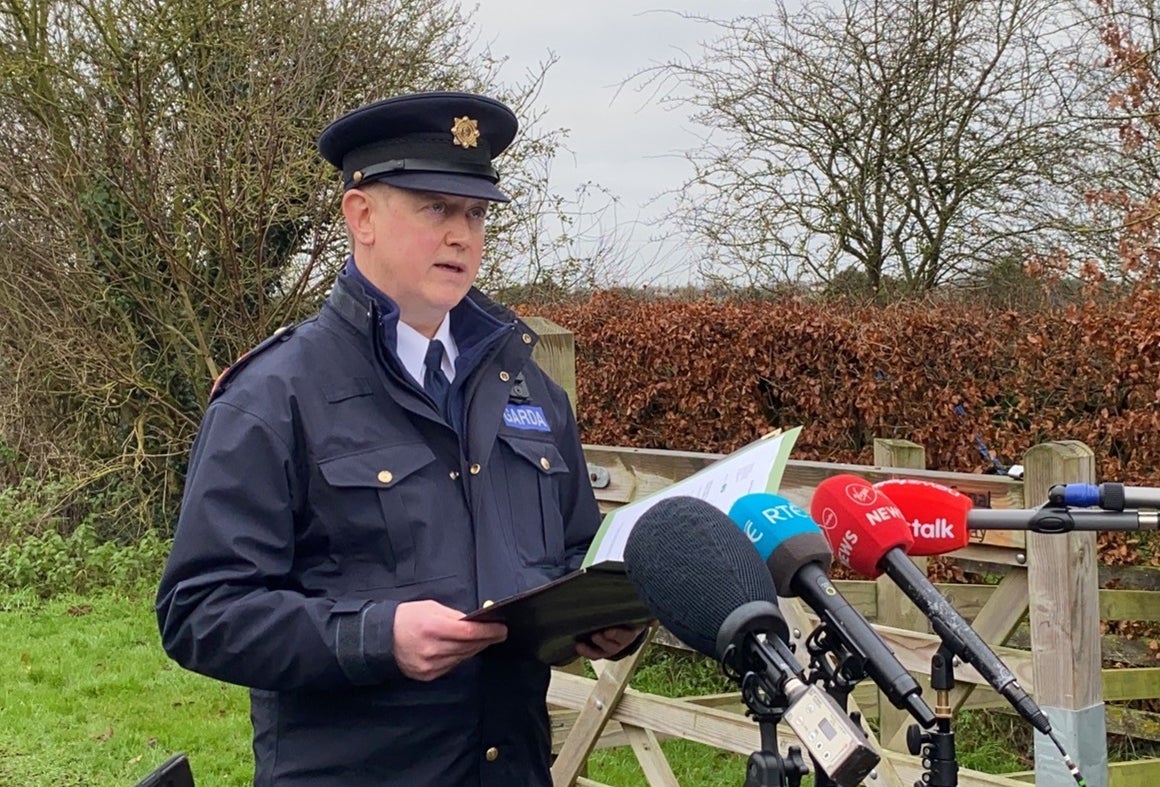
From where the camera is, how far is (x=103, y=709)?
255 inches

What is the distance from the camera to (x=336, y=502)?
2.14 metres

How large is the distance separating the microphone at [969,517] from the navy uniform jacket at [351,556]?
780 mm

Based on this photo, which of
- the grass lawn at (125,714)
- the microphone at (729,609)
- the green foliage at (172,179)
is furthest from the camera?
the green foliage at (172,179)

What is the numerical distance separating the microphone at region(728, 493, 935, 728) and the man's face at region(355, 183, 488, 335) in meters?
1.02

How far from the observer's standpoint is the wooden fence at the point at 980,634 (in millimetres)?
2998

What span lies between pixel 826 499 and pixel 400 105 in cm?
122

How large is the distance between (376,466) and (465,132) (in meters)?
0.71

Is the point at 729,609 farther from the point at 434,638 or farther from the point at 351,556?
the point at 351,556

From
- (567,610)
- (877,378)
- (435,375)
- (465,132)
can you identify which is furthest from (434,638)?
(877,378)

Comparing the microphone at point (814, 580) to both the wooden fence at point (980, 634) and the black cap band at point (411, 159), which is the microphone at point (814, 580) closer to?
the wooden fence at point (980, 634)

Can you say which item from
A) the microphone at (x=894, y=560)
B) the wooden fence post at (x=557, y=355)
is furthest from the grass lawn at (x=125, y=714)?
the microphone at (x=894, y=560)

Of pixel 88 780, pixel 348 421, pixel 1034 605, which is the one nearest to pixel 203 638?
pixel 348 421

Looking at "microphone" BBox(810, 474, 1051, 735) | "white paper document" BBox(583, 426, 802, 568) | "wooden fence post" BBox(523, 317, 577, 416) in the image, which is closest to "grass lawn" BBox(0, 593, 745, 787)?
"wooden fence post" BBox(523, 317, 577, 416)

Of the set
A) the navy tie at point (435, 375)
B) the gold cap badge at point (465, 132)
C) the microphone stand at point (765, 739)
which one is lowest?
the microphone stand at point (765, 739)
